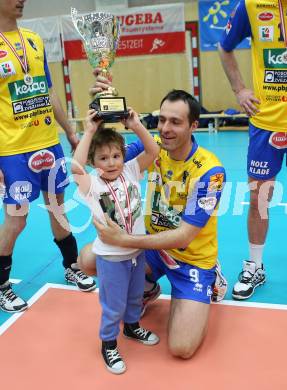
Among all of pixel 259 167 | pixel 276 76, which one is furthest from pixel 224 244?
pixel 276 76

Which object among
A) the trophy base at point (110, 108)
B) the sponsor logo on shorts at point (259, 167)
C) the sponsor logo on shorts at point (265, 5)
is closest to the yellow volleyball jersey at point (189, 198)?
the sponsor logo on shorts at point (259, 167)

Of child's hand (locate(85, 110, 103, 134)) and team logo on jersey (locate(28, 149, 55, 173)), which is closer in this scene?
child's hand (locate(85, 110, 103, 134))

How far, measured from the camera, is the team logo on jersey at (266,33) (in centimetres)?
253

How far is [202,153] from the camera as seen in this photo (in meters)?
2.48

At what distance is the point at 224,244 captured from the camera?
3.68m

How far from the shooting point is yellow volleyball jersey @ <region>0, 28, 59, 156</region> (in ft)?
8.50

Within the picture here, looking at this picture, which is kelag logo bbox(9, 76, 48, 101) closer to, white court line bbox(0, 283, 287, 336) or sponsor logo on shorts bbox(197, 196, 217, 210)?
sponsor logo on shorts bbox(197, 196, 217, 210)

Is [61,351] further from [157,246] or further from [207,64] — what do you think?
[207,64]

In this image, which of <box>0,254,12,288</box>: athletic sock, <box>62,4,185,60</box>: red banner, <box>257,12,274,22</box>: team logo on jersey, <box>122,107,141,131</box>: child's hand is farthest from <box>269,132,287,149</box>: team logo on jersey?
<box>62,4,185,60</box>: red banner

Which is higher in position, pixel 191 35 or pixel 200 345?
pixel 191 35

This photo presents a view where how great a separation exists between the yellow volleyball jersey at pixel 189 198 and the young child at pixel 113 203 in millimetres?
265

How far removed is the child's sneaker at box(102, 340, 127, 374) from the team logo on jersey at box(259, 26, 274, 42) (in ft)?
6.15

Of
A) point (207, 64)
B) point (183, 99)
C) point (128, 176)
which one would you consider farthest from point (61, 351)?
point (207, 64)

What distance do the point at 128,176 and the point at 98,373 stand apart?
1.01 meters
